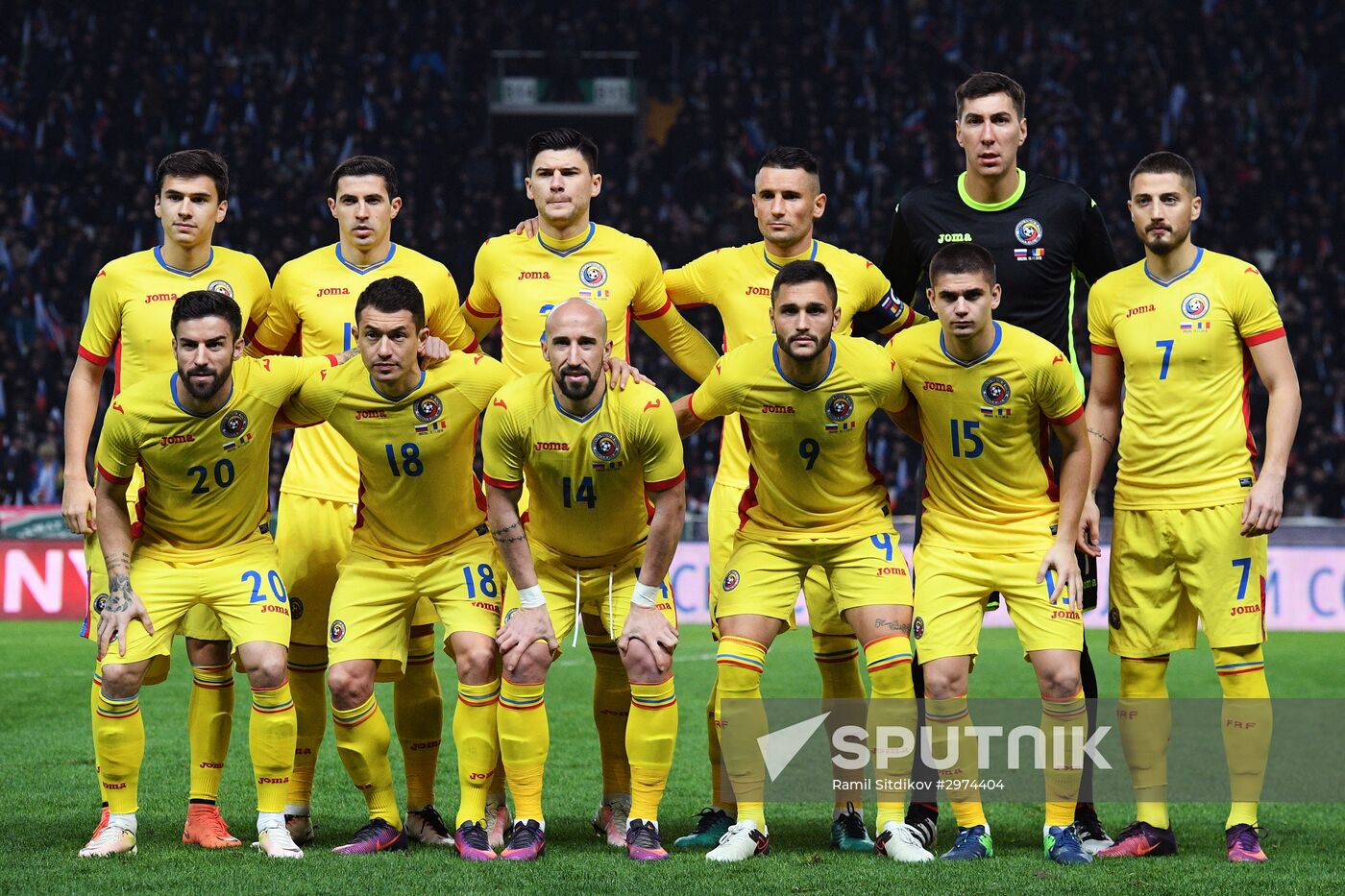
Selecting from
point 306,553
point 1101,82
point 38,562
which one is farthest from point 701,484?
point 306,553

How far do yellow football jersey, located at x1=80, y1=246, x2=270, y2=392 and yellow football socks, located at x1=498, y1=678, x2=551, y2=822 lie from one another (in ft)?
6.33

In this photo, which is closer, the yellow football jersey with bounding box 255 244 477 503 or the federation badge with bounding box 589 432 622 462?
the federation badge with bounding box 589 432 622 462

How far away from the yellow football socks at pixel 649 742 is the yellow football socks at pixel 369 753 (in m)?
0.95

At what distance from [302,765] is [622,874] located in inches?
68.2

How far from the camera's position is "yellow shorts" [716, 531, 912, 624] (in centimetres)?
582

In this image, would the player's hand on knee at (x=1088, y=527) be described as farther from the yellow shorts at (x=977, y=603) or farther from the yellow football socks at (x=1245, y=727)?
the yellow football socks at (x=1245, y=727)

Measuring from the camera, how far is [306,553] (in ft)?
20.9

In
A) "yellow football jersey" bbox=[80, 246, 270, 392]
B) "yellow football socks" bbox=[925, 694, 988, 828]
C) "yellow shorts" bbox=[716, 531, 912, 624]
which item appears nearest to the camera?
"yellow football socks" bbox=[925, 694, 988, 828]

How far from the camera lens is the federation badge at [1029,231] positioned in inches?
249

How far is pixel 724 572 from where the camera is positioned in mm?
6023

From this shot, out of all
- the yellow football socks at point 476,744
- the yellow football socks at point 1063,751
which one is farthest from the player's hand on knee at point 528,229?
the yellow football socks at point 1063,751

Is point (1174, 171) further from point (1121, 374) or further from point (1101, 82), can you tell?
point (1101, 82)

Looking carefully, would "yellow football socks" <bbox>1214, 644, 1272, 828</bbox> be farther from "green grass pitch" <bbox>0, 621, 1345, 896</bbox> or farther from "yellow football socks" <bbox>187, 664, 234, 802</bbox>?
"yellow football socks" <bbox>187, 664, 234, 802</bbox>

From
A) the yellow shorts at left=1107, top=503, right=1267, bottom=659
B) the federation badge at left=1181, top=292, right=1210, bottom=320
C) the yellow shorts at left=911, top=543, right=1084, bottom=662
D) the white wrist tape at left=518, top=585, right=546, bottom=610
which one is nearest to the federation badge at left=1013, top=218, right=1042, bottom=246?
the federation badge at left=1181, top=292, right=1210, bottom=320
